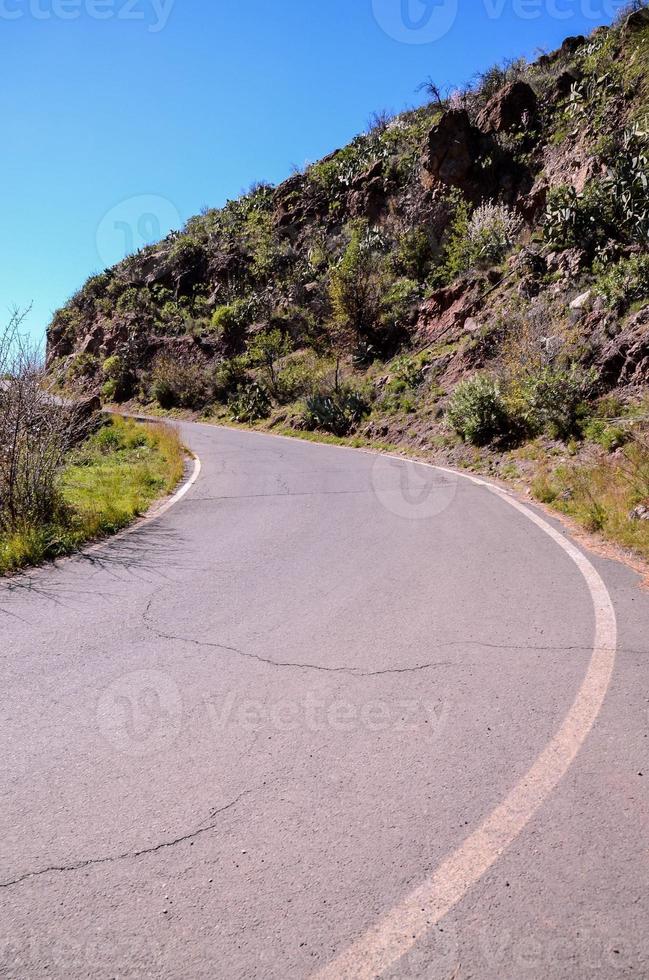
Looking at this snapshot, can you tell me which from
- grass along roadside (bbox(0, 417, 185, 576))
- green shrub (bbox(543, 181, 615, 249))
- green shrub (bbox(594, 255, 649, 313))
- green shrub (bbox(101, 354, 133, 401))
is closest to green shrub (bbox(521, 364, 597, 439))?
green shrub (bbox(594, 255, 649, 313))

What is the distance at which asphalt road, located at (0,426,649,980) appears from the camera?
1.97m

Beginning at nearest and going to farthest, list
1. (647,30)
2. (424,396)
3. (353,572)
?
(353,572) < (424,396) < (647,30)

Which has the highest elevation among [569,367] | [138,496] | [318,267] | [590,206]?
[318,267]

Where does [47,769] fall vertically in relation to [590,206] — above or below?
below

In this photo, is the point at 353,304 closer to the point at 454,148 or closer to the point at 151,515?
the point at 454,148

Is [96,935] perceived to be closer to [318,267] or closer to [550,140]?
[550,140]

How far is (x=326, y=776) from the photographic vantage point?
2799 millimetres

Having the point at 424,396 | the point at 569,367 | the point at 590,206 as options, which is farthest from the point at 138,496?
the point at 590,206

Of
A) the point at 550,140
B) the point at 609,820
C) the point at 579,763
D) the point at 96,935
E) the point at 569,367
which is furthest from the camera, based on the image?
the point at 550,140

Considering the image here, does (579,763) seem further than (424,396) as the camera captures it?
No

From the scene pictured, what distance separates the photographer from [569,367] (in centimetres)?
1463

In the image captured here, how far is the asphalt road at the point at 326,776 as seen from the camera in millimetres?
1973

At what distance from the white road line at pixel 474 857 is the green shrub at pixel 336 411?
64.4ft

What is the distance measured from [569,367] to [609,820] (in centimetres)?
1394
